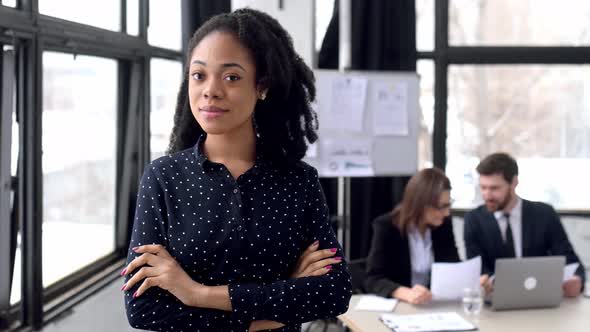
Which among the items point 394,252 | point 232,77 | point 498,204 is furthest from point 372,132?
point 232,77

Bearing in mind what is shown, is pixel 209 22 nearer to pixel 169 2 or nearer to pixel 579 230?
pixel 169 2

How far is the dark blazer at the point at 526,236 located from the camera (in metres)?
3.61

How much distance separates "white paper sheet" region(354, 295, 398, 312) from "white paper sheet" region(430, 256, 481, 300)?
0.63 feet

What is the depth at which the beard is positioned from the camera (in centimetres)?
365

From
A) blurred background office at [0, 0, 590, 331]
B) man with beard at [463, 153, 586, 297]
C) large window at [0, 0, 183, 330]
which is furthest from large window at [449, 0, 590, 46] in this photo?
large window at [0, 0, 183, 330]

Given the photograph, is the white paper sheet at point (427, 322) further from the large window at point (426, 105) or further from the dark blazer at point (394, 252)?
the large window at point (426, 105)

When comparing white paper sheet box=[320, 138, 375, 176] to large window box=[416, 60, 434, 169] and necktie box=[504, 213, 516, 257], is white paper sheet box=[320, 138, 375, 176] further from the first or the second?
necktie box=[504, 213, 516, 257]

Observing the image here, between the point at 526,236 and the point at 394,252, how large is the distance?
0.75 meters

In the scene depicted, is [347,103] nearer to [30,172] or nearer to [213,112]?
[30,172]

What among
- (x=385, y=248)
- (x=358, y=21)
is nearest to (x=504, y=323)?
(x=385, y=248)

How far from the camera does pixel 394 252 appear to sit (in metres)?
3.43

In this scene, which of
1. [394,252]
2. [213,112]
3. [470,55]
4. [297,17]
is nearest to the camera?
[213,112]

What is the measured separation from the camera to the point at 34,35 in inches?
101

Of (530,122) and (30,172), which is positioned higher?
(530,122)
